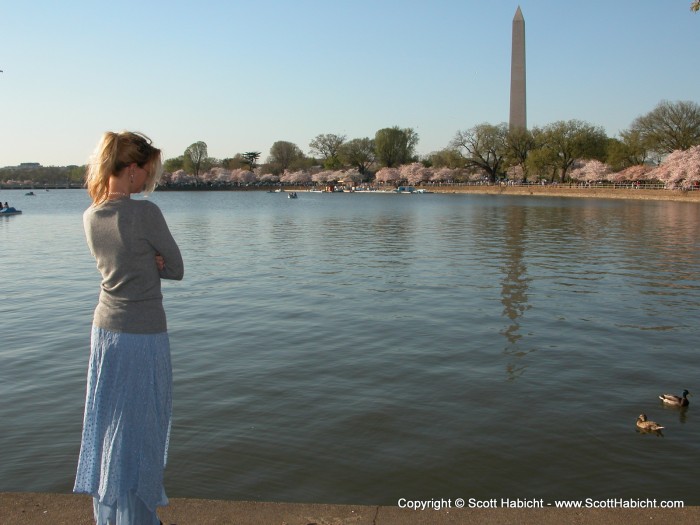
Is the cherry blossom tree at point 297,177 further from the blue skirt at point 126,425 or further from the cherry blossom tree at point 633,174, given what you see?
the blue skirt at point 126,425

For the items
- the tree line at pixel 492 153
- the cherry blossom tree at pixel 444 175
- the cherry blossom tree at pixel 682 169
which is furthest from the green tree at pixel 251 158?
the cherry blossom tree at pixel 682 169

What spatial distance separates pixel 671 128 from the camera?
237 feet

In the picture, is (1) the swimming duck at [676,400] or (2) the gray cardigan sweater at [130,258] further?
(1) the swimming duck at [676,400]

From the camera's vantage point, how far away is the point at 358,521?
132 inches

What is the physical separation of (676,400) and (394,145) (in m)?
126

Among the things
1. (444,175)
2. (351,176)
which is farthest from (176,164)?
(444,175)

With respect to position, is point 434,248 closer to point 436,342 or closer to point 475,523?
point 436,342

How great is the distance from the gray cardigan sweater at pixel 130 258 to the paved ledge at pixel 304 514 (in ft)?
3.90

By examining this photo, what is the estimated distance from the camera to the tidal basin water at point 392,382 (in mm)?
5305

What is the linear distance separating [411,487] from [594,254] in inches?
710

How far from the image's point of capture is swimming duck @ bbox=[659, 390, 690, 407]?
6.70 metres

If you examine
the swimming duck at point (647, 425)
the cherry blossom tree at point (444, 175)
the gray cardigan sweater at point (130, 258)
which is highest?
the cherry blossom tree at point (444, 175)

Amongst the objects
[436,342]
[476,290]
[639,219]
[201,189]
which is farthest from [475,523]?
[201,189]

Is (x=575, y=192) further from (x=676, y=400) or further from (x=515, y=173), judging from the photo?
(x=676, y=400)
